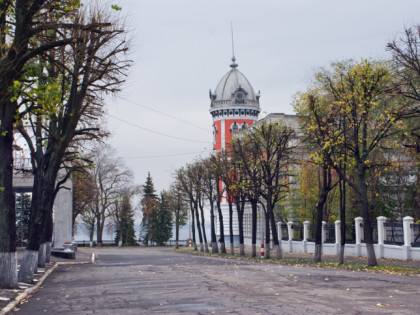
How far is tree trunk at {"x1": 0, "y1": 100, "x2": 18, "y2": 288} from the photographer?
53.6ft

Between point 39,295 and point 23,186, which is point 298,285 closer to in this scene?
point 39,295

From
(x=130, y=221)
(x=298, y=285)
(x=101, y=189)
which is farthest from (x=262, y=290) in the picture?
(x=130, y=221)

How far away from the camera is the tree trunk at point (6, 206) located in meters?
16.3

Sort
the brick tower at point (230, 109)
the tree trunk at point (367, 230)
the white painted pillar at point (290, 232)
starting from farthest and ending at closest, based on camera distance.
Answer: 1. the brick tower at point (230, 109)
2. the white painted pillar at point (290, 232)
3. the tree trunk at point (367, 230)

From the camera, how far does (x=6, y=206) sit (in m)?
16.5

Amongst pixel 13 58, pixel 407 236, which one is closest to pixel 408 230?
pixel 407 236

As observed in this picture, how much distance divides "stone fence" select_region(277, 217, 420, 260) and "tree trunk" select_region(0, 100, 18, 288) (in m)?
22.4

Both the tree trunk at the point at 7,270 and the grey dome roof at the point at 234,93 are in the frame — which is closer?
the tree trunk at the point at 7,270

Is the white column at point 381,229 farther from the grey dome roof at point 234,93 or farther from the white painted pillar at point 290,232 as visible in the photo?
the grey dome roof at point 234,93

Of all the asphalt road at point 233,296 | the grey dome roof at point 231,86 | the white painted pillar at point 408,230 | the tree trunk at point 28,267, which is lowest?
the asphalt road at point 233,296

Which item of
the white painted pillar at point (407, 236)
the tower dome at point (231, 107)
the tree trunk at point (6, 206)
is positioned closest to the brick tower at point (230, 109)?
the tower dome at point (231, 107)

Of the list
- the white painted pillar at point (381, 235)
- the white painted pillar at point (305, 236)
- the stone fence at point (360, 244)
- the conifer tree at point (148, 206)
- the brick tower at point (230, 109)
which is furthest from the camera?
the conifer tree at point (148, 206)

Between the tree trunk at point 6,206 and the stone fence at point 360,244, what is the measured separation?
882 inches

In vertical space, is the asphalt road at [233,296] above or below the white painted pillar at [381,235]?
below
